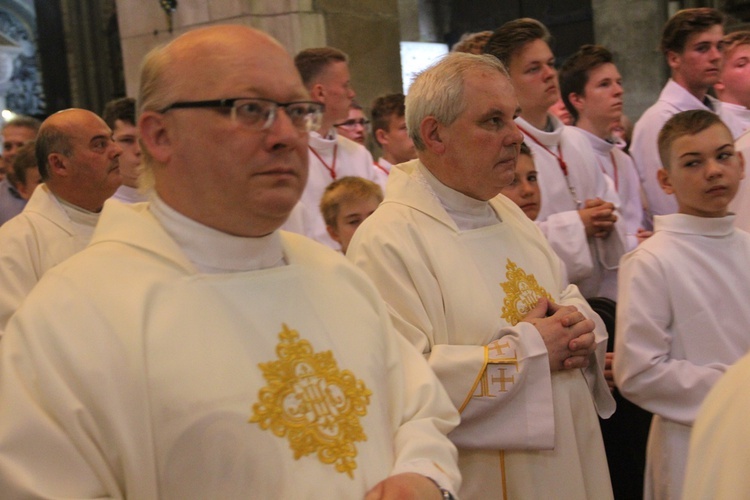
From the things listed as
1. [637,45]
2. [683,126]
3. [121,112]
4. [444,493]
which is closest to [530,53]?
[683,126]

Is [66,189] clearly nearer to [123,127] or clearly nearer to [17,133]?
[123,127]

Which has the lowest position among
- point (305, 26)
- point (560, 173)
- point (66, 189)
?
point (560, 173)

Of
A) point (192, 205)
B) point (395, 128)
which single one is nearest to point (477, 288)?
point (192, 205)

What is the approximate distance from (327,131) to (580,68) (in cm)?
157

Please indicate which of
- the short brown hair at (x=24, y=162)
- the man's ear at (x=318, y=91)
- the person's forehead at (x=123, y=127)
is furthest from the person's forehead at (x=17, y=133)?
the man's ear at (x=318, y=91)

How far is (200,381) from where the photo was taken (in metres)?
2.20

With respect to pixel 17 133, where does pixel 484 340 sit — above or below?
below

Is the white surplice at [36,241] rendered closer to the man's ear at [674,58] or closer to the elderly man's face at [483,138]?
the elderly man's face at [483,138]

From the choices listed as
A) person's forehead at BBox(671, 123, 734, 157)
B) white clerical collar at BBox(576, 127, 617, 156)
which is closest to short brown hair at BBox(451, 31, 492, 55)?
white clerical collar at BBox(576, 127, 617, 156)

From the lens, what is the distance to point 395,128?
6.52 meters

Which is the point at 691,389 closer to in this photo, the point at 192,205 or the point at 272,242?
the point at 272,242

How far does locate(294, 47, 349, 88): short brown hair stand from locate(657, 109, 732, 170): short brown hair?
2.53 meters

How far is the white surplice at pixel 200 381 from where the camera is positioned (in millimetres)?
2053

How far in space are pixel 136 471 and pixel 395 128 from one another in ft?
15.2
